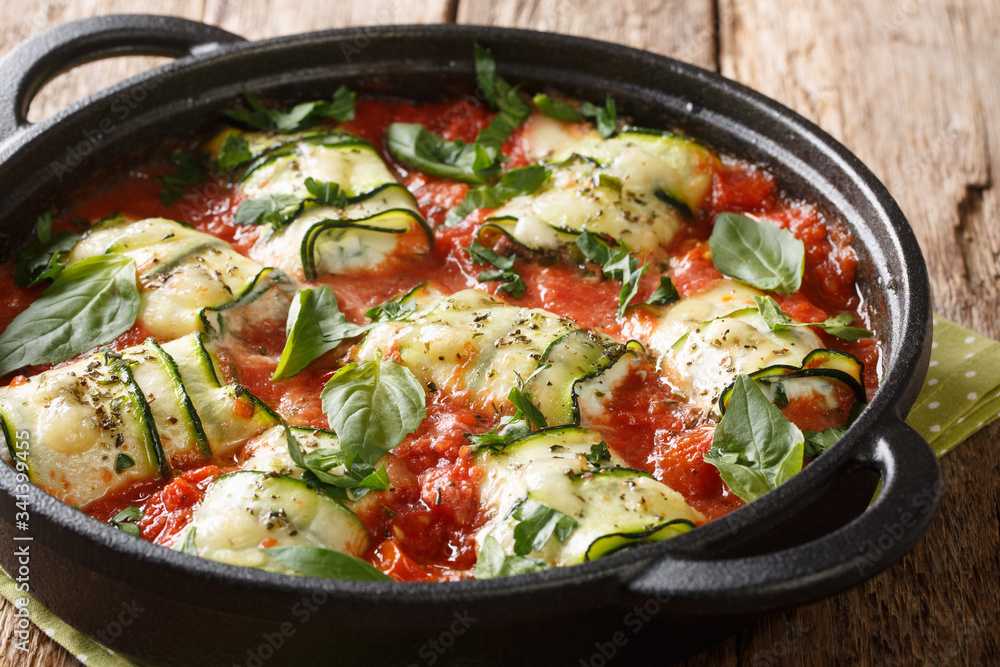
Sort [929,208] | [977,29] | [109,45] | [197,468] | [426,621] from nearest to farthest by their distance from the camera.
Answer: [426,621] < [197,468] < [109,45] < [929,208] < [977,29]

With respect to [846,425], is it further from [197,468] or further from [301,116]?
[301,116]

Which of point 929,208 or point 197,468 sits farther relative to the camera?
point 929,208

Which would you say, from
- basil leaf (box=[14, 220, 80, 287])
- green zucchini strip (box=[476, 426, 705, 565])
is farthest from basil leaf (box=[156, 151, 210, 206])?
green zucchini strip (box=[476, 426, 705, 565])

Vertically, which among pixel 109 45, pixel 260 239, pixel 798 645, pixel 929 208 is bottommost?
pixel 798 645

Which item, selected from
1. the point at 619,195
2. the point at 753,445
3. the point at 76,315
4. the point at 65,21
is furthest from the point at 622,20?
the point at 76,315

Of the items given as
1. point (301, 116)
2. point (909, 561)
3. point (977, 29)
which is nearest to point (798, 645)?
point (909, 561)

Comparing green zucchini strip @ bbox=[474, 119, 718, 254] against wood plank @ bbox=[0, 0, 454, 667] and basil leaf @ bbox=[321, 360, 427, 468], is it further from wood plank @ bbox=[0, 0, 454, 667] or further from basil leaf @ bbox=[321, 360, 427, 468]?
wood plank @ bbox=[0, 0, 454, 667]

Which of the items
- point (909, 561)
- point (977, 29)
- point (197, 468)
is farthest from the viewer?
point (977, 29)
